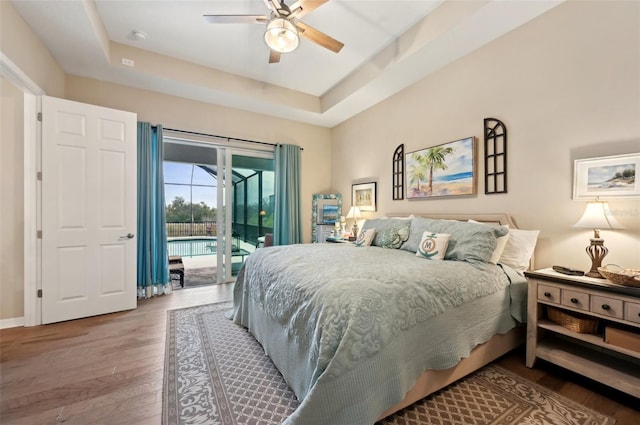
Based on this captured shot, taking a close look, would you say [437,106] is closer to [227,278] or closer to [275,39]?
[275,39]

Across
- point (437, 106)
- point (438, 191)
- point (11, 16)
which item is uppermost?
point (11, 16)

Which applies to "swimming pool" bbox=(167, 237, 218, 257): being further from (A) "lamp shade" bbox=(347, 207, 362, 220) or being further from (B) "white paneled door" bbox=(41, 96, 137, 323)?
(A) "lamp shade" bbox=(347, 207, 362, 220)

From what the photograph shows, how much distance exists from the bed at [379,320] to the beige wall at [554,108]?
1.26 ft

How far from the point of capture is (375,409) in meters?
1.32

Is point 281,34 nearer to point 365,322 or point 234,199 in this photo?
point 365,322

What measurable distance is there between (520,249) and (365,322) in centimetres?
188

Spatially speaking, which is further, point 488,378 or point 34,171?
point 34,171

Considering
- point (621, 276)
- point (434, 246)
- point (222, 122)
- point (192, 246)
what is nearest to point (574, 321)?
point (621, 276)

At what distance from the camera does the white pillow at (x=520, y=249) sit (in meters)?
2.31

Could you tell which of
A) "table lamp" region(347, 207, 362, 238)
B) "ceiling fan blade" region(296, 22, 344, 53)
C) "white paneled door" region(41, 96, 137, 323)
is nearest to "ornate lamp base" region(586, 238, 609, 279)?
"ceiling fan blade" region(296, 22, 344, 53)

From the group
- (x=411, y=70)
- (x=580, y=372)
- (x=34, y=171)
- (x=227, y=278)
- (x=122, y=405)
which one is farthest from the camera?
(x=227, y=278)

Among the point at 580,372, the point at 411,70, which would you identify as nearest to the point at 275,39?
the point at 411,70

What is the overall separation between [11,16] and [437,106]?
13.9ft

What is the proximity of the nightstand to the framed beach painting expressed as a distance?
A: 2.30ft
